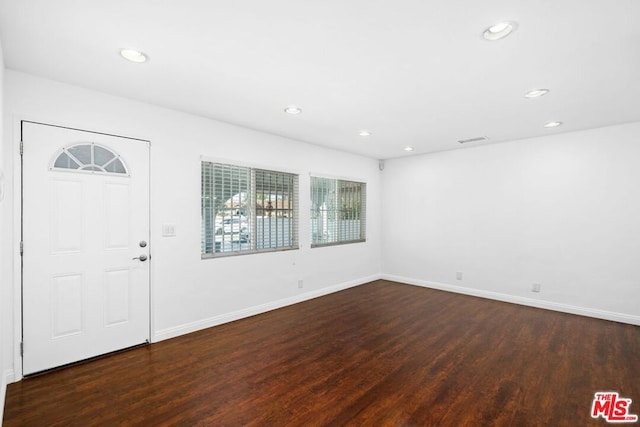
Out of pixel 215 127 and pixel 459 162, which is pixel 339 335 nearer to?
pixel 215 127

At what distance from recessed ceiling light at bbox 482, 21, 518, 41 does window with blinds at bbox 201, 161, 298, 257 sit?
3.11 meters

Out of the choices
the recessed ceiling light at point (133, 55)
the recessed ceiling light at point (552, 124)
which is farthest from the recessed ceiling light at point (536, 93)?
the recessed ceiling light at point (133, 55)

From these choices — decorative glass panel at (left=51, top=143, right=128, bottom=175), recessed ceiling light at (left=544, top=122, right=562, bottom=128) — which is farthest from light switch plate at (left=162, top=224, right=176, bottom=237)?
recessed ceiling light at (left=544, top=122, right=562, bottom=128)

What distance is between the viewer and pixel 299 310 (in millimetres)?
4430

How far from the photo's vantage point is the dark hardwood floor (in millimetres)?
2135

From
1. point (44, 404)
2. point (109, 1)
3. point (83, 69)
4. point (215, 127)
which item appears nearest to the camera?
point (109, 1)

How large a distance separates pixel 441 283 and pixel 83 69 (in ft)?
19.1

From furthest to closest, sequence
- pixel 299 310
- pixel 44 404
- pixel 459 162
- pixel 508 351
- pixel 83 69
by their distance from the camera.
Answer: pixel 459 162 → pixel 299 310 → pixel 508 351 → pixel 83 69 → pixel 44 404

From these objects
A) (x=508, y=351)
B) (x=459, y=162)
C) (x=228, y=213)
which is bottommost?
(x=508, y=351)

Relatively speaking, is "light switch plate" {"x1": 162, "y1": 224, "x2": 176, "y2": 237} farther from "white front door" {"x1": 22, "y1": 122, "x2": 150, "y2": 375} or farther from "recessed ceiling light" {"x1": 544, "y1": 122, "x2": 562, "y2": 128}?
"recessed ceiling light" {"x1": 544, "y1": 122, "x2": 562, "y2": 128}

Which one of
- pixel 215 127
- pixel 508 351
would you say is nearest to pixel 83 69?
pixel 215 127

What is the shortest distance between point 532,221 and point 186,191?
496 centimetres

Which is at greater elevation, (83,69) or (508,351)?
(83,69)

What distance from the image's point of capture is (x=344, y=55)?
2301mm
